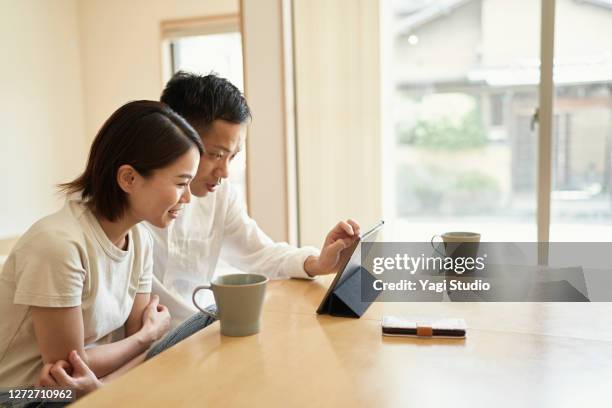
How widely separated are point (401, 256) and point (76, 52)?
322 centimetres

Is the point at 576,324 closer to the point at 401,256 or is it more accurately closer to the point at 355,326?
the point at 355,326

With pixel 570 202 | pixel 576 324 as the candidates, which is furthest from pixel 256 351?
pixel 570 202

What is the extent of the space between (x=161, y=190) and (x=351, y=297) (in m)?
0.42

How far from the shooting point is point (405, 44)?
392 cm

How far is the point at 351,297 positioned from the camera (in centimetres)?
105

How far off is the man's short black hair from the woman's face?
0.89 ft

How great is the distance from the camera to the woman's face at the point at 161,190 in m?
1.09

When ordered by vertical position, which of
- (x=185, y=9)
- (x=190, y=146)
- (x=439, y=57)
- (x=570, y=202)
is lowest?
(x=570, y=202)

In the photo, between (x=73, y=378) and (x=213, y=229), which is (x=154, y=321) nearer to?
(x=73, y=378)

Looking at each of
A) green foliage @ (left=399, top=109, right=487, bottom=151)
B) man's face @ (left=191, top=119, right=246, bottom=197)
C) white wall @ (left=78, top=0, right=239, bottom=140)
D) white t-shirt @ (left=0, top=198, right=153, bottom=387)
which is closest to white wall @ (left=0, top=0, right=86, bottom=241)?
white wall @ (left=78, top=0, right=239, bottom=140)

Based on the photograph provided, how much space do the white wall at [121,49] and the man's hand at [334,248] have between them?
8.68 ft

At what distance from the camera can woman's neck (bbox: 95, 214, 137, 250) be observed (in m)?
1.11

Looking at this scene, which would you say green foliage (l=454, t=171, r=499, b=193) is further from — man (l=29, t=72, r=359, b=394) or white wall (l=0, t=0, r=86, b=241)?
man (l=29, t=72, r=359, b=394)

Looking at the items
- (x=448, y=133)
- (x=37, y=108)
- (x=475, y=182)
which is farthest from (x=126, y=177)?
(x=475, y=182)
